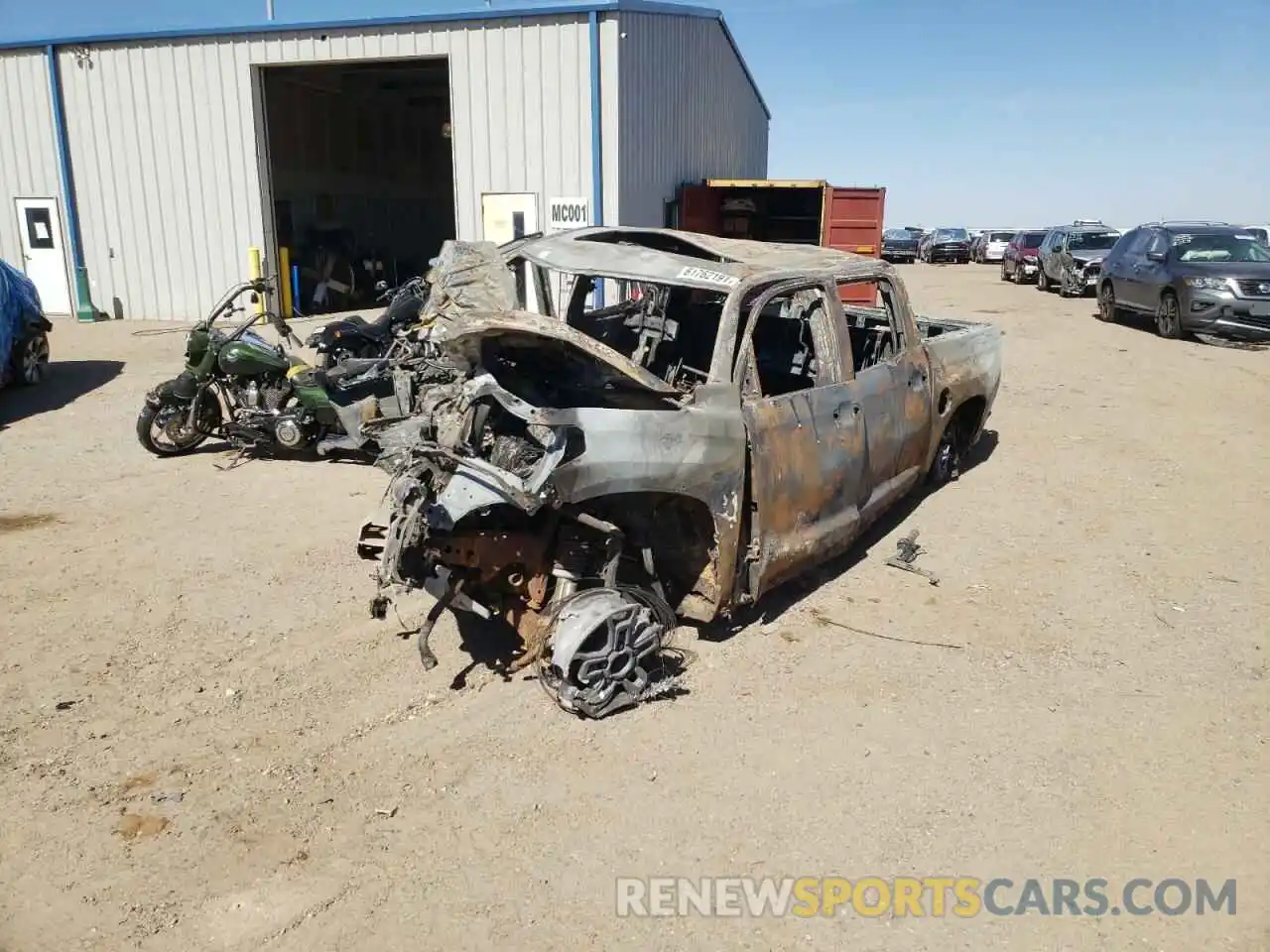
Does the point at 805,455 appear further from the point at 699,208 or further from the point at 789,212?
the point at 789,212

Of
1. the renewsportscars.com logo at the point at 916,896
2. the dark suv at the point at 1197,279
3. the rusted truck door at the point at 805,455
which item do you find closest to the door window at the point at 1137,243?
the dark suv at the point at 1197,279

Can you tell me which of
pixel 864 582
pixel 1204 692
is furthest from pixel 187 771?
pixel 1204 692

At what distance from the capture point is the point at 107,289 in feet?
57.8

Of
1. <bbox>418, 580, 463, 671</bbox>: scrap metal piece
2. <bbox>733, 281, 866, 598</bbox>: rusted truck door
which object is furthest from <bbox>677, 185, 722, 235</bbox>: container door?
<bbox>418, 580, 463, 671</bbox>: scrap metal piece

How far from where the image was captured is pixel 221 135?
54.4ft

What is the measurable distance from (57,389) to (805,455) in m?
9.99

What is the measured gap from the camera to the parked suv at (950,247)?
135ft

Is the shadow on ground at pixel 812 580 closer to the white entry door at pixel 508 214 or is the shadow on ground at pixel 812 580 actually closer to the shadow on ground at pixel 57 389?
the shadow on ground at pixel 57 389

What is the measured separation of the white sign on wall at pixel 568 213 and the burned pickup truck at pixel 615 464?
9.28 meters

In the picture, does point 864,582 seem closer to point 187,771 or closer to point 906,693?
point 906,693

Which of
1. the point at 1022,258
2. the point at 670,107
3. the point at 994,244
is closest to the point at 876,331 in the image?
the point at 670,107

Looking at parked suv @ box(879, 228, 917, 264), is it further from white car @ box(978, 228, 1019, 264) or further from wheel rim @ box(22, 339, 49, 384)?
wheel rim @ box(22, 339, 49, 384)

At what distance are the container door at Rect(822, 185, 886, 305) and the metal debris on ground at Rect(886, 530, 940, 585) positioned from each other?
→ 38.4 ft

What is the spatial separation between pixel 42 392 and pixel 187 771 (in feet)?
29.6
